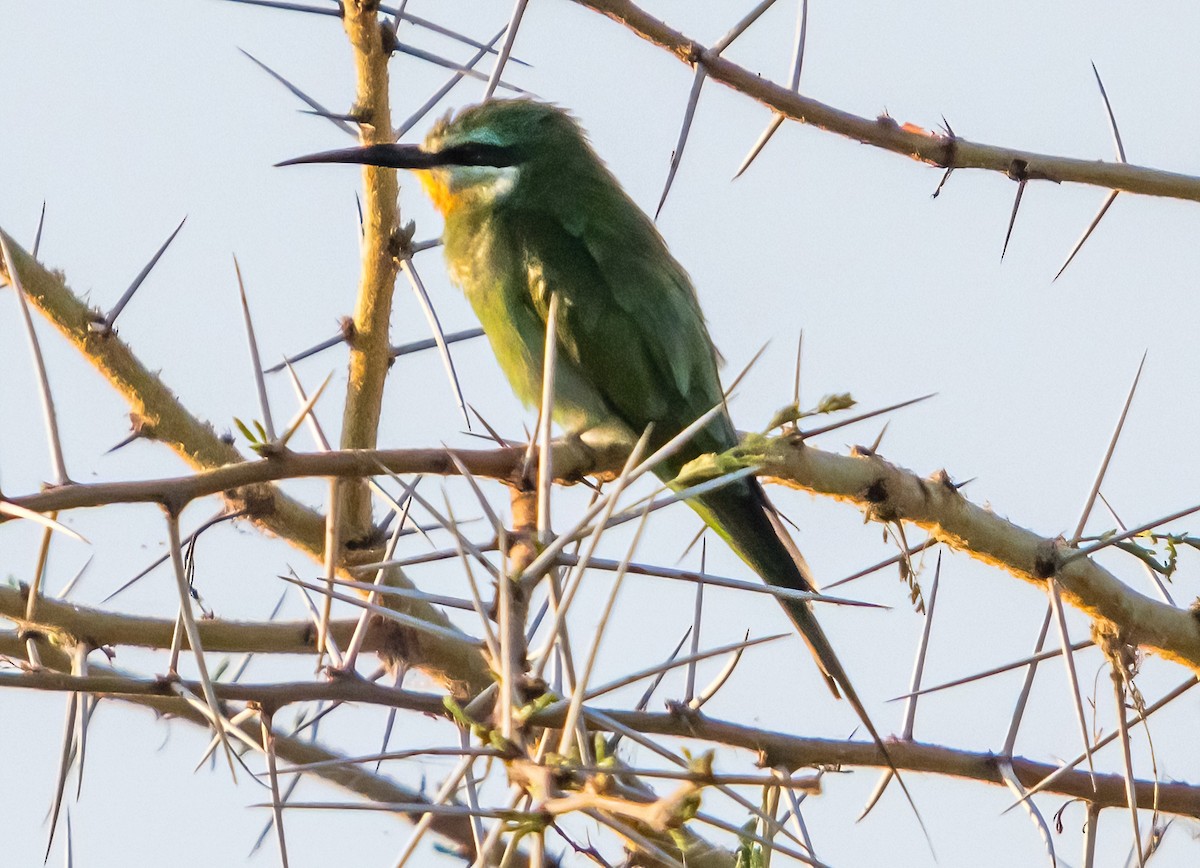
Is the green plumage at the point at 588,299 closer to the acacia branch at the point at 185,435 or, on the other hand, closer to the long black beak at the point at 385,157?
the long black beak at the point at 385,157

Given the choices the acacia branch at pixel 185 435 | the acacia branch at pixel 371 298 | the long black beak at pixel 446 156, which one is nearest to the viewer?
the acacia branch at pixel 185 435

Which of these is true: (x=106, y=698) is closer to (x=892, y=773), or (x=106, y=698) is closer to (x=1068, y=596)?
(x=892, y=773)

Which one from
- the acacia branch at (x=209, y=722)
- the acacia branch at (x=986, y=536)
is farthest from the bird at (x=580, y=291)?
the acacia branch at (x=209, y=722)

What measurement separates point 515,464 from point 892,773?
32.0 inches

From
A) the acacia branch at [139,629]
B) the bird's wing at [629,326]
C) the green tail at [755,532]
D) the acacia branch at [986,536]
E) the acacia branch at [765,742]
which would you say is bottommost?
the acacia branch at [765,742]

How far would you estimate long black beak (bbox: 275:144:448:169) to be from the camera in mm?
2762

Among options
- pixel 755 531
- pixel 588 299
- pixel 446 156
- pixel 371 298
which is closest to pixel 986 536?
pixel 755 531

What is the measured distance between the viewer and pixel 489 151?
13.5ft

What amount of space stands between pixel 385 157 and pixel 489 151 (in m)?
1.35

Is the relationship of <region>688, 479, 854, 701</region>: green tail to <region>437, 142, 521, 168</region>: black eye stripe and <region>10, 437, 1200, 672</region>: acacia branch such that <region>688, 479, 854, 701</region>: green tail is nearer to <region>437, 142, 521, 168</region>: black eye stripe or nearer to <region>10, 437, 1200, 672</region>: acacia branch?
<region>10, 437, 1200, 672</region>: acacia branch

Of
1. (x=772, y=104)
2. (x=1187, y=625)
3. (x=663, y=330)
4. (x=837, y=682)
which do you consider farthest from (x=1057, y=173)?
(x=663, y=330)

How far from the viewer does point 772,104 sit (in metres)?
2.59

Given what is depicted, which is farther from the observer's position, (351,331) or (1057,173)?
(351,331)

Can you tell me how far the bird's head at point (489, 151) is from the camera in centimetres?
402
